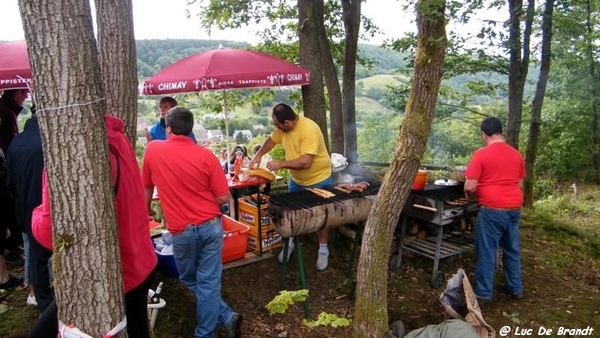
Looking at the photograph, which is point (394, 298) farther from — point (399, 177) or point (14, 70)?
point (14, 70)

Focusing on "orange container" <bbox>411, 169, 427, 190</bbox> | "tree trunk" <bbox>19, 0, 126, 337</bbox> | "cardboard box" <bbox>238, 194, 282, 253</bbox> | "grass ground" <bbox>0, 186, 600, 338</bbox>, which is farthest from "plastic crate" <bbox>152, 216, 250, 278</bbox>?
"tree trunk" <bbox>19, 0, 126, 337</bbox>

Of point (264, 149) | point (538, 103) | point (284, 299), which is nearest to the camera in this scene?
point (284, 299)

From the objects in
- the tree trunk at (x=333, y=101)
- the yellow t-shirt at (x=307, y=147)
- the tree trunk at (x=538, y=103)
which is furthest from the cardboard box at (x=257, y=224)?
the tree trunk at (x=538, y=103)

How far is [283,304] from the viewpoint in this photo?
Result: 3.24 metres

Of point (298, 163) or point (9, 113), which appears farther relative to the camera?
point (298, 163)

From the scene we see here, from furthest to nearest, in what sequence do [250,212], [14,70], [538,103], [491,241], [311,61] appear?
[538,103]
[311,61]
[250,212]
[491,241]
[14,70]

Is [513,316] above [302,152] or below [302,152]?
below

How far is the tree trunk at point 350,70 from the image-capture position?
882 centimetres

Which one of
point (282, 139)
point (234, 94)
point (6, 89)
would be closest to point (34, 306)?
point (6, 89)

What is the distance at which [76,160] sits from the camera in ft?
6.23

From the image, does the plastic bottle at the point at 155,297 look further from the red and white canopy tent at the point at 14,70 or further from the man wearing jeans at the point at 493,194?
the man wearing jeans at the point at 493,194

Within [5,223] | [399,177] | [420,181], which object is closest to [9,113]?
[5,223]

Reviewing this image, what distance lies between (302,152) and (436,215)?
5.71ft

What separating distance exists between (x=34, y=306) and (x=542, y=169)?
83.8 ft
